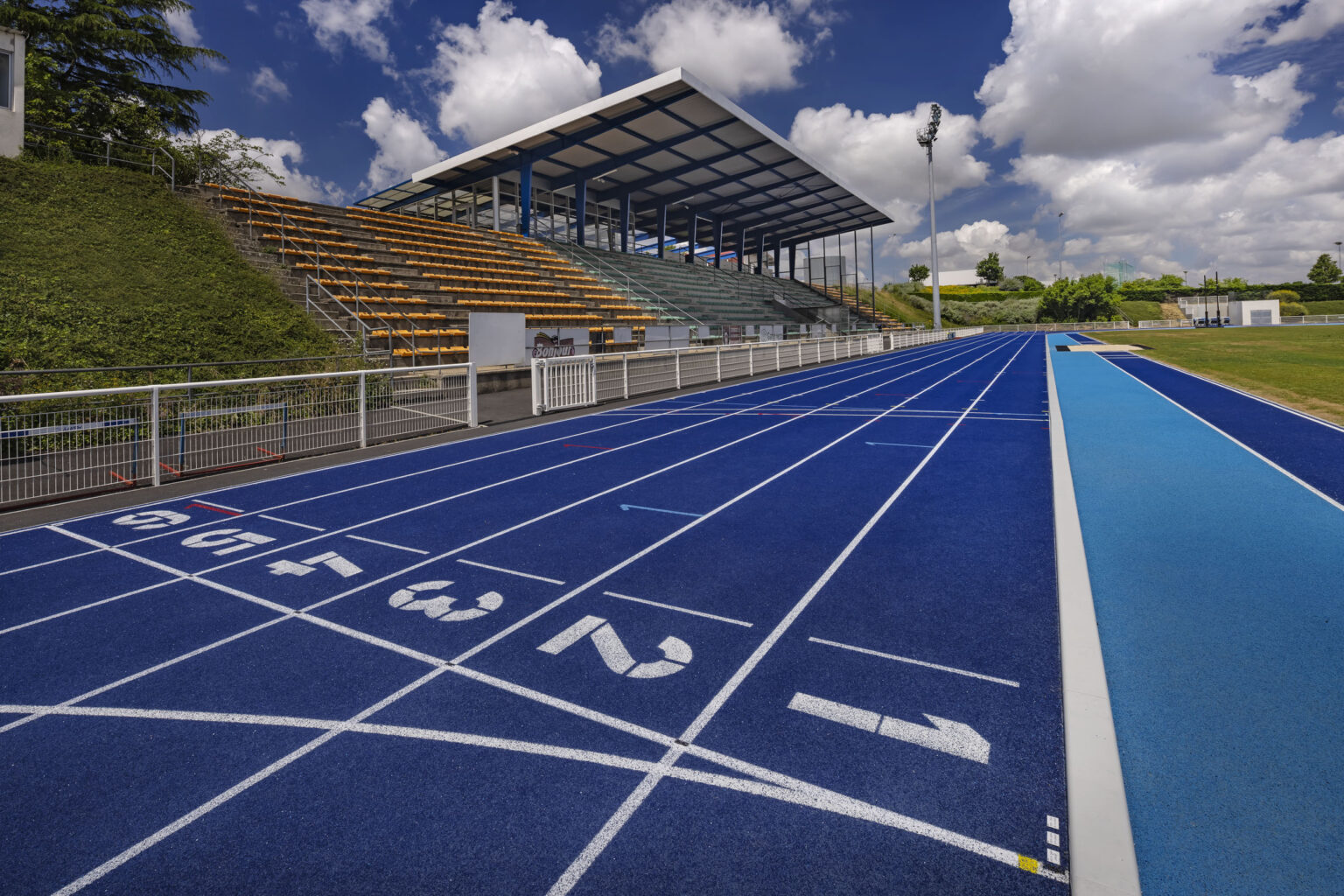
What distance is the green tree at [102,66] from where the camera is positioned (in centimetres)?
2064

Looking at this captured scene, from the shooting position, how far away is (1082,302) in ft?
288

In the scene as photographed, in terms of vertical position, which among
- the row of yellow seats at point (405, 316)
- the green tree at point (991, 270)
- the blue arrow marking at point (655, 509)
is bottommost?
the blue arrow marking at point (655, 509)

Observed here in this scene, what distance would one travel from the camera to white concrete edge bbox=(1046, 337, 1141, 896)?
6.77 ft

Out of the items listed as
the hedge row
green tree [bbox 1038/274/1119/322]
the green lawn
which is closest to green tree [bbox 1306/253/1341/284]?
the hedge row

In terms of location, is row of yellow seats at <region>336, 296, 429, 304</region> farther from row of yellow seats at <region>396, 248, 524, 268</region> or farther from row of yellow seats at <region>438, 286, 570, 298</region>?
row of yellow seats at <region>396, 248, 524, 268</region>

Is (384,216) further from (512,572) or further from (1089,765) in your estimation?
(1089,765)

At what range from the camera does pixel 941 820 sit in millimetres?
2336

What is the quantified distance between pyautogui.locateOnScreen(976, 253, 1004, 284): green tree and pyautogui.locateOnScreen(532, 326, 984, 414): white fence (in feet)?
379

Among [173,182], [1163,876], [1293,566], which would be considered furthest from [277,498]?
[173,182]

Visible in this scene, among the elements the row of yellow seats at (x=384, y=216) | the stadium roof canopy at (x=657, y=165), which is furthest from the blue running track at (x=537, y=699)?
the stadium roof canopy at (x=657, y=165)

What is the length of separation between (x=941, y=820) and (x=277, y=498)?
7093 mm

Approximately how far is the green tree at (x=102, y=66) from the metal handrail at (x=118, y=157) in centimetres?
41

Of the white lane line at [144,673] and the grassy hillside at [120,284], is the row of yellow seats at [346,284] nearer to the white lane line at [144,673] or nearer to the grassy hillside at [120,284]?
the grassy hillside at [120,284]

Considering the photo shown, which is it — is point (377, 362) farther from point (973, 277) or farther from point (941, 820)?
point (973, 277)
